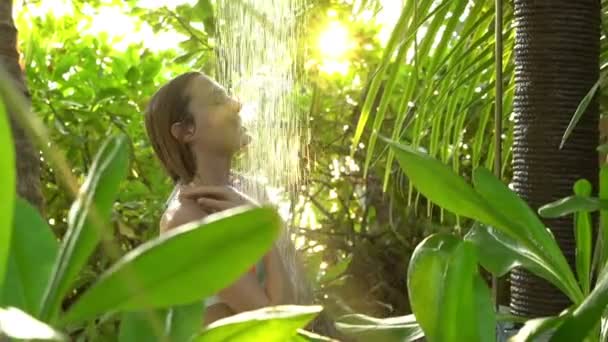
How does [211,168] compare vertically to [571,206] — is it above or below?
above

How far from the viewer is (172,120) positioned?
1463mm

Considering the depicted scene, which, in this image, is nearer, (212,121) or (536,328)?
(536,328)

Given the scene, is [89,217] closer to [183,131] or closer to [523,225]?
[523,225]

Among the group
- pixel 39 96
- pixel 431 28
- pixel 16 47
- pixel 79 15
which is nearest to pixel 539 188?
pixel 431 28

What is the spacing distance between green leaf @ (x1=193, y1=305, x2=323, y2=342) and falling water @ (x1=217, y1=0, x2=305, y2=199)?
122 cm

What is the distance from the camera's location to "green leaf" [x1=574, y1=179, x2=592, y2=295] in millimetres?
415

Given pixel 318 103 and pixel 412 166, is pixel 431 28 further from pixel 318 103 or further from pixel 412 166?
pixel 318 103

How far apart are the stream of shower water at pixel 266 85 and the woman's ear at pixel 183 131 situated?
155 millimetres

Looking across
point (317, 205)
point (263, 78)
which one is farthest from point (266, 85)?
point (317, 205)

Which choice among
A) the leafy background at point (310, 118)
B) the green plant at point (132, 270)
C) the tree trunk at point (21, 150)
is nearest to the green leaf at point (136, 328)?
the green plant at point (132, 270)

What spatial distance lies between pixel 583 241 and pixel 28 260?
27cm

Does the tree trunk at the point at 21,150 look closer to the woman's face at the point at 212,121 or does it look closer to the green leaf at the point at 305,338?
the green leaf at the point at 305,338

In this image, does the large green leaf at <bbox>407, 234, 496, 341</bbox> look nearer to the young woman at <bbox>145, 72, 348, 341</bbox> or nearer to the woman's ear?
the young woman at <bbox>145, 72, 348, 341</bbox>

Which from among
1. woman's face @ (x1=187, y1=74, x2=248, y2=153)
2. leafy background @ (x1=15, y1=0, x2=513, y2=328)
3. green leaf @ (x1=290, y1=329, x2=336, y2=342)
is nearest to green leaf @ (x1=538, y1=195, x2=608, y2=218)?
green leaf @ (x1=290, y1=329, x2=336, y2=342)
